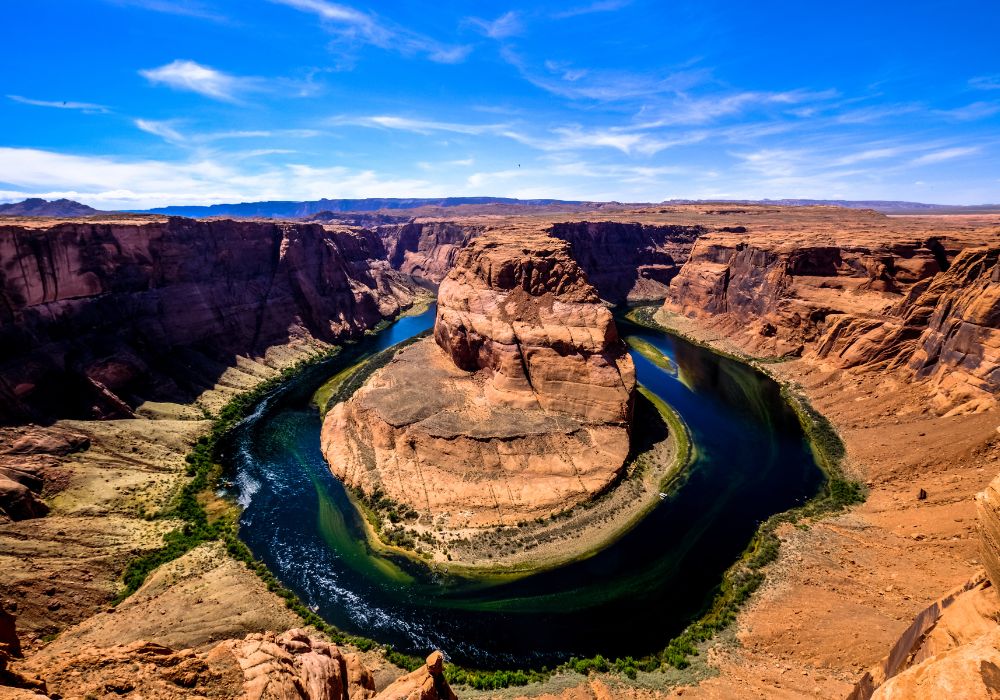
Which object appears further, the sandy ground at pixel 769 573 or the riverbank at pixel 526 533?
the riverbank at pixel 526 533

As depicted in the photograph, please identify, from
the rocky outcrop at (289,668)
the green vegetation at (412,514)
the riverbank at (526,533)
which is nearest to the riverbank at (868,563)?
the green vegetation at (412,514)

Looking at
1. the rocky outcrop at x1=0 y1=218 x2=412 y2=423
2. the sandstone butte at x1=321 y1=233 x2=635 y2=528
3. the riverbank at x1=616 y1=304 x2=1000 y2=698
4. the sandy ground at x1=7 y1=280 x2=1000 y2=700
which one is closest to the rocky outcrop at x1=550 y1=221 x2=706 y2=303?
the rocky outcrop at x1=0 y1=218 x2=412 y2=423

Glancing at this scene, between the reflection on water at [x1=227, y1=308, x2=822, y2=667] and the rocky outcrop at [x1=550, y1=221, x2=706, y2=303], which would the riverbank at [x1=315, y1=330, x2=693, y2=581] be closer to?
the reflection on water at [x1=227, y1=308, x2=822, y2=667]

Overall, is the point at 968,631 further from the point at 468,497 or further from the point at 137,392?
the point at 137,392

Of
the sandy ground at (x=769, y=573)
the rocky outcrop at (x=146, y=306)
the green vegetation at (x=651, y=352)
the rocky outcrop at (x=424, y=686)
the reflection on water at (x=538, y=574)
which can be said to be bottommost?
the reflection on water at (x=538, y=574)

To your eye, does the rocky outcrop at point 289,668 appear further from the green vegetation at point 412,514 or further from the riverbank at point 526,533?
the riverbank at point 526,533

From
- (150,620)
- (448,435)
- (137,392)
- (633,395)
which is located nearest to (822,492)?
(633,395)

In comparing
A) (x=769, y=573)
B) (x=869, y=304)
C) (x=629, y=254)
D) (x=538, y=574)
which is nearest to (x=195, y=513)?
(x=538, y=574)
